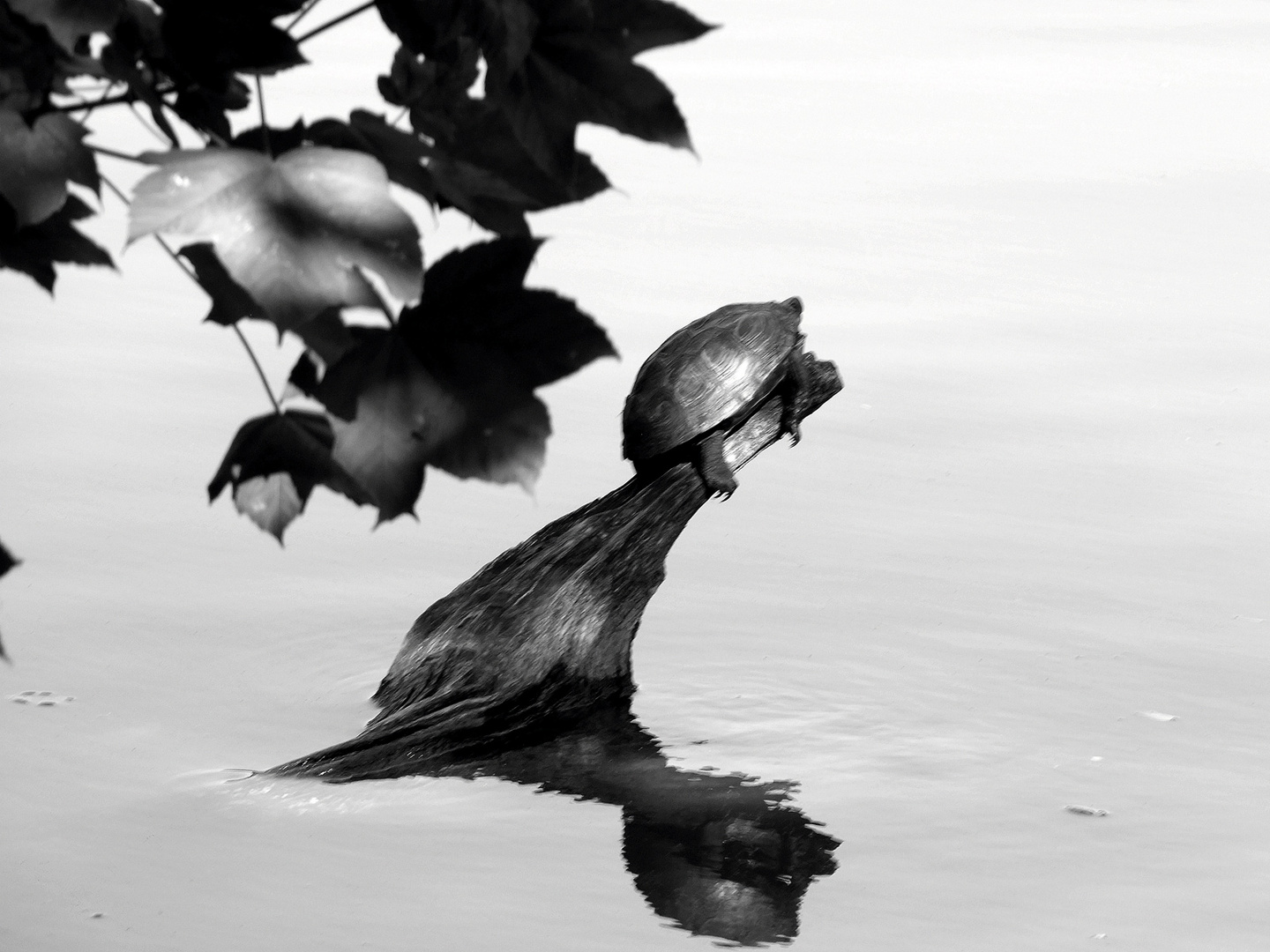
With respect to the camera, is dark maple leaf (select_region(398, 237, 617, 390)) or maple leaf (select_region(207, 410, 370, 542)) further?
maple leaf (select_region(207, 410, 370, 542))

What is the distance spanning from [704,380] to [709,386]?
17mm

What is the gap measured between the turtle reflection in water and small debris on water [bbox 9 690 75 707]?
640 millimetres

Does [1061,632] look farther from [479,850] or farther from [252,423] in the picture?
[252,423]

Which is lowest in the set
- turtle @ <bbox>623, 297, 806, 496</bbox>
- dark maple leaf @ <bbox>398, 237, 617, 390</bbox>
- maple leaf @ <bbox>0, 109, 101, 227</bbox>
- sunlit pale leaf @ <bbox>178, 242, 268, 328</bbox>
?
dark maple leaf @ <bbox>398, 237, 617, 390</bbox>

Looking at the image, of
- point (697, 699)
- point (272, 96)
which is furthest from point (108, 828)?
point (272, 96)

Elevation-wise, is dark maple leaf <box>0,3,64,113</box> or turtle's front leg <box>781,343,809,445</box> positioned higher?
turtle's front leg <box>781,343,809,445</box>

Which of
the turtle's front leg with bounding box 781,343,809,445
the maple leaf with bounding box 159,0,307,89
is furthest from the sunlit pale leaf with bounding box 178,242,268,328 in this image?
the turtle's front leg with bounding box 781,343,809,445

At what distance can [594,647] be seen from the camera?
3475 mm

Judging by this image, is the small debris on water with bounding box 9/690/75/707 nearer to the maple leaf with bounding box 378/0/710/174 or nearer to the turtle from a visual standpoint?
the turtle

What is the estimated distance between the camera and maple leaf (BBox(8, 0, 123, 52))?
33.9 inches

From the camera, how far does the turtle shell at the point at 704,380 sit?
3309mm

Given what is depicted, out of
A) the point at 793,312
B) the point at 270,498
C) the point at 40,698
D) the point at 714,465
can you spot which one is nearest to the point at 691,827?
the point at 714,465

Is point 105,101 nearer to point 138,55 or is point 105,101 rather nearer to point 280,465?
point 138,55

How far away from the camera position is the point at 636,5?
3.20 ft
